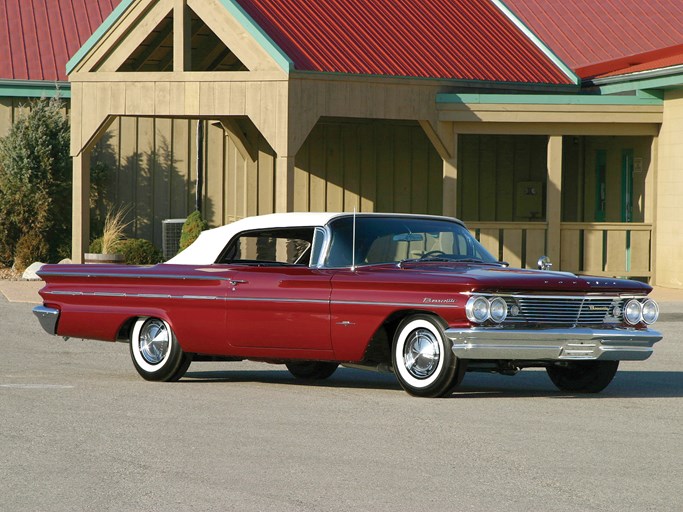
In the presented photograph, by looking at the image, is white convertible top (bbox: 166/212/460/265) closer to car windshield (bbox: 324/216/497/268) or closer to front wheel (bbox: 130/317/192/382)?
car windshield (bbox: 324/216/497/268)

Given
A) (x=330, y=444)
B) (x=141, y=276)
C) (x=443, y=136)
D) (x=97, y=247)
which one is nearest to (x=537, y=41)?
(x=443, y=136)

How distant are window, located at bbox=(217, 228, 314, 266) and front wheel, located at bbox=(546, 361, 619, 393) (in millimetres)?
2281

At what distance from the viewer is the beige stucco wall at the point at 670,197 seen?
23.8 metres

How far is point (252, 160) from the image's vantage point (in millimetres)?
28984

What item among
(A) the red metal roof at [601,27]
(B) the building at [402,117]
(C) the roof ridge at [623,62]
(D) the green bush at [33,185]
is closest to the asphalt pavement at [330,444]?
(B) the building at [402,117]

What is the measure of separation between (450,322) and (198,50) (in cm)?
1750

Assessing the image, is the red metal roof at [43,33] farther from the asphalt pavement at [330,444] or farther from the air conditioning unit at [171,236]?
the asphalt pavement at [330,444]

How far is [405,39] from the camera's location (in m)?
25.2

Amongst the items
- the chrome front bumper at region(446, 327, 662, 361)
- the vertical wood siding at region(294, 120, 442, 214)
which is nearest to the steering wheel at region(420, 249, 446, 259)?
the chrome front bumper at region(446, 327, 662, 361)

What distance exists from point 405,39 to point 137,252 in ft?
20.6

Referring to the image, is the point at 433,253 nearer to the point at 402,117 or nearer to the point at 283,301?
the point at 283,301

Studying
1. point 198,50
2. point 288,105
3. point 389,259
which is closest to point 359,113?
point 288,105

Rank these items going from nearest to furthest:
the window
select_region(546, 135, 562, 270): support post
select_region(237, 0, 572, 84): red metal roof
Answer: the window → select_region(237, 0, 572, 84): red metal roof → select_region(546, 135, 562, 270): support post

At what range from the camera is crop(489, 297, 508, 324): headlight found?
10.2 meters
